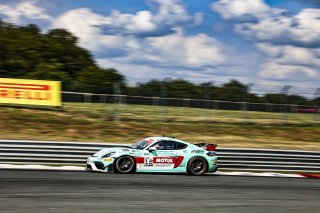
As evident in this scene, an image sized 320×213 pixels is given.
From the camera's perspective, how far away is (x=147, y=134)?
21.0m

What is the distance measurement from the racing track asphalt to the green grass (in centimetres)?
737

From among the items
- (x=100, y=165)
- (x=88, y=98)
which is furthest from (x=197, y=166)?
(x=88, y=98)

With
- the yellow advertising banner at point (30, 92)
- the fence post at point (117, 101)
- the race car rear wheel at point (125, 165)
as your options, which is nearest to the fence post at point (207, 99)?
the fence post at point (117, 101)

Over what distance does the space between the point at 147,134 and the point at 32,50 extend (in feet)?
115

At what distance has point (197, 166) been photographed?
47.9ft

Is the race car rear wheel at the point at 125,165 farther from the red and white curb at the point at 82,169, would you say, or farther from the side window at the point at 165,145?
the red and white curb at the point at 82,169

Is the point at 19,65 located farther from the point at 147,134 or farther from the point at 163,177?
the point at 163,177

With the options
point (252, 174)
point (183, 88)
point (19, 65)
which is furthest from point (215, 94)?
point (19, 65)

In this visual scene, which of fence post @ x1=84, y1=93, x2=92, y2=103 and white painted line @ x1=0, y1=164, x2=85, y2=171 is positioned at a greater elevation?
fence post @ x1=84, y1=93, x2=92, y2=103

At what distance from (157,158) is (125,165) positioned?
100cm

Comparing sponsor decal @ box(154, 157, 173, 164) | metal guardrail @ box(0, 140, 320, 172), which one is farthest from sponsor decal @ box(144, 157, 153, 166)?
metal guardrail @ box(0, 140, 320, 172)

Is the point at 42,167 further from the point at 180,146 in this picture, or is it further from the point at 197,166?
the point at 197,166

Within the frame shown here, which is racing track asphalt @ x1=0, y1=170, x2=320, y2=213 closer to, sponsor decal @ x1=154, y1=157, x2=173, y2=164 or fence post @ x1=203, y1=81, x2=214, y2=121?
sponsor decal @ x1=154, y1=157, x2=173, y2=164

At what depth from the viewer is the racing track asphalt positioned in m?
8.28
